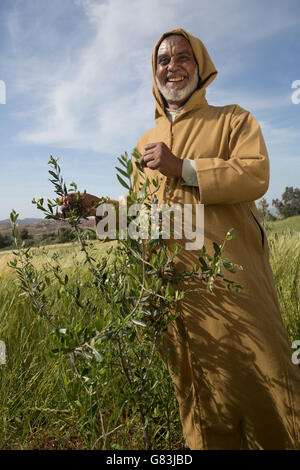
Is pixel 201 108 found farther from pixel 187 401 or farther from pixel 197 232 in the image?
pixel 187 401

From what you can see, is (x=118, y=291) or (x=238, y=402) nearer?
(x=118, y=291)

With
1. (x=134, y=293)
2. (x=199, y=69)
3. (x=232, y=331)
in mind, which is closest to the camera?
(x=134, y=293)

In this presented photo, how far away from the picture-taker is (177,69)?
1.58 m

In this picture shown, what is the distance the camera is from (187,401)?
1.47 m

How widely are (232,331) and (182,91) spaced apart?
1131mm

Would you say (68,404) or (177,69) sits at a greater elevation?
(177,69)

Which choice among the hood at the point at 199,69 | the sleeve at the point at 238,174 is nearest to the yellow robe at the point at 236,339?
the sleeve at the point at 238,174

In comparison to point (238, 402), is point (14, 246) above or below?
above

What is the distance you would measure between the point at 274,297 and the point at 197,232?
1.56ft

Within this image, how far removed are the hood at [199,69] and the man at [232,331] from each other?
0.26 meters

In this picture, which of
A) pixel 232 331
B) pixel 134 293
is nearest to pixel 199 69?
pixel 134 293

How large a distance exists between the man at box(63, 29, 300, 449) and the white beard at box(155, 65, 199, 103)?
12.1 inches

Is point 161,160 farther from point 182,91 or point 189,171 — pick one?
point 182,91
